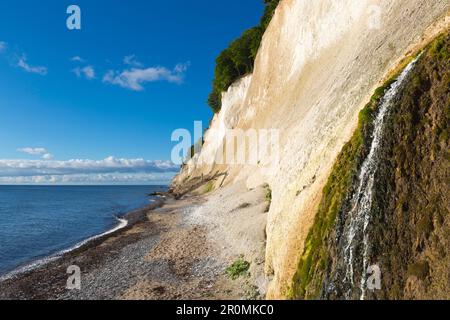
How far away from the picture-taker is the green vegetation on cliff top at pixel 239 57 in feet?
191

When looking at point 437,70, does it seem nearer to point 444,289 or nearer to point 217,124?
point 444,289

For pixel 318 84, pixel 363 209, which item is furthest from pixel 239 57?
pixel 363 209

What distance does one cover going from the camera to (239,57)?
61.0 m

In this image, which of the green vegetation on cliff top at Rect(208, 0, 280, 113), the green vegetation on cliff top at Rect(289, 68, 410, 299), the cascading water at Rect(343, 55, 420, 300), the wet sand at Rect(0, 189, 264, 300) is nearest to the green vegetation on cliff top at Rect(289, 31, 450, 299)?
the green vegetation on cliff top at Rect(289, 68, 410, 299)

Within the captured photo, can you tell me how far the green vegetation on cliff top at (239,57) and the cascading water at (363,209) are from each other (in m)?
49.3

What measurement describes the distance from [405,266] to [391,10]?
1576 cm

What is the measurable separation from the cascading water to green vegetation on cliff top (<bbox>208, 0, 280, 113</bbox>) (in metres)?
49.3

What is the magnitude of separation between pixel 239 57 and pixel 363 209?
5490 centimetres

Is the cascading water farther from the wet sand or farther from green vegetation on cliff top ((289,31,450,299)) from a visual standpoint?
the wet sand

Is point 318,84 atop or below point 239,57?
below

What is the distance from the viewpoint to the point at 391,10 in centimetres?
1900

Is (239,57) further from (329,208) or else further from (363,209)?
(363,209)

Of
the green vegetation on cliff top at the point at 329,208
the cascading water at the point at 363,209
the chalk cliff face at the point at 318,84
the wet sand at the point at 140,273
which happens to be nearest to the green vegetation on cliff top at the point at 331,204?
the green vegetation on cliff top at the point at 329,208
